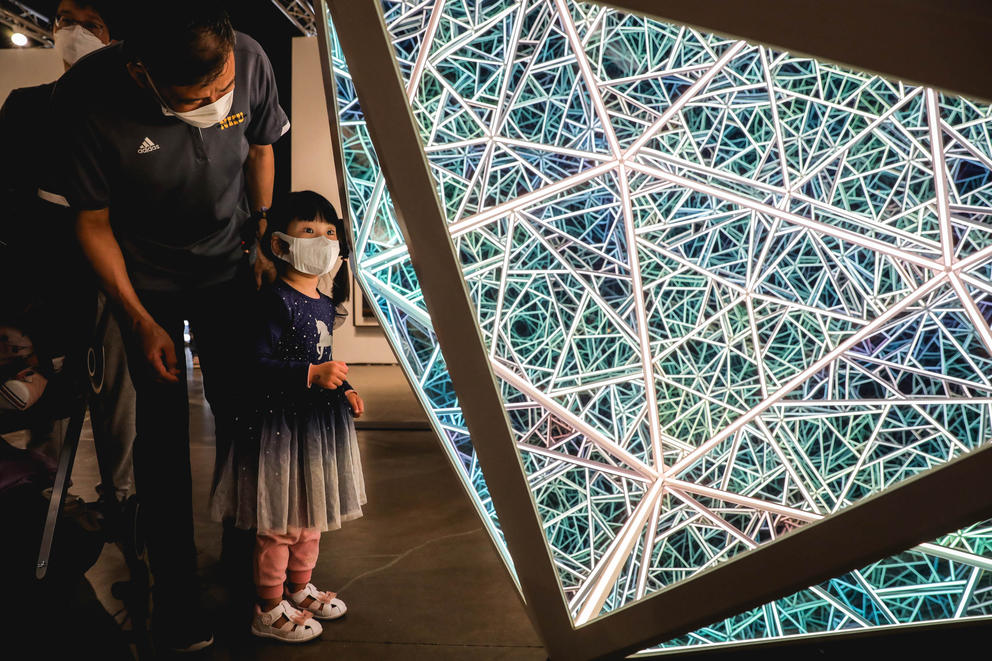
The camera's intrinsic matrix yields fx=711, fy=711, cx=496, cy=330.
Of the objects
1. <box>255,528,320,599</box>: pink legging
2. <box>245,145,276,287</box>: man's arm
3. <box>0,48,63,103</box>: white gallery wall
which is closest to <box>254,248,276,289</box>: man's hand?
<box>245,145,276,287</box>: man's arm

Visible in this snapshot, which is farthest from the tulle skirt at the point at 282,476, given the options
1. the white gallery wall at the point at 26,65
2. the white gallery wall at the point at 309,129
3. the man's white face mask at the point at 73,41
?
the white gallery wall at the point at 26,65

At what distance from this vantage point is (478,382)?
150cm

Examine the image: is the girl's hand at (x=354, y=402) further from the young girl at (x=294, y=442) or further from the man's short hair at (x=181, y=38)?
the man's short hair at (x=181, y=38)

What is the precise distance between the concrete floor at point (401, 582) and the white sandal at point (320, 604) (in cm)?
5

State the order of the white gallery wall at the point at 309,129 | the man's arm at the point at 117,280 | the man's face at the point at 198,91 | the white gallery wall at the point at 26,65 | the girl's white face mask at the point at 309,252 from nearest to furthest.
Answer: the man's face at the point at 198,91 < the man's arm at the point at 117,280 < the girl's white face mask at the point at 309,252 < the white gallery wall at the point at 26,65 < the white gallery wall at the point at 309,129

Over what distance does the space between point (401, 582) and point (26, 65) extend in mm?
9644

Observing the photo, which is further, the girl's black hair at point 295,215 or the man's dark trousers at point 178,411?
the girl's black hair at point 295,215

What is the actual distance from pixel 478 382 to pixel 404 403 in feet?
19.2

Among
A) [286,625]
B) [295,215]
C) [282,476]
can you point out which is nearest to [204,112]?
[295,215]

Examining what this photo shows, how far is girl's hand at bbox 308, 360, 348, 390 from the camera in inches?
87.5

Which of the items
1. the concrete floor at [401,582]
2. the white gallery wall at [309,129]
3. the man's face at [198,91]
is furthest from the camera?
the white gallery wall at [309,129]

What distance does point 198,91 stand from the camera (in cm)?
188

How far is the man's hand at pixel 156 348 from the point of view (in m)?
1.99

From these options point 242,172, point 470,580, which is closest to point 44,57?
point 242,172
